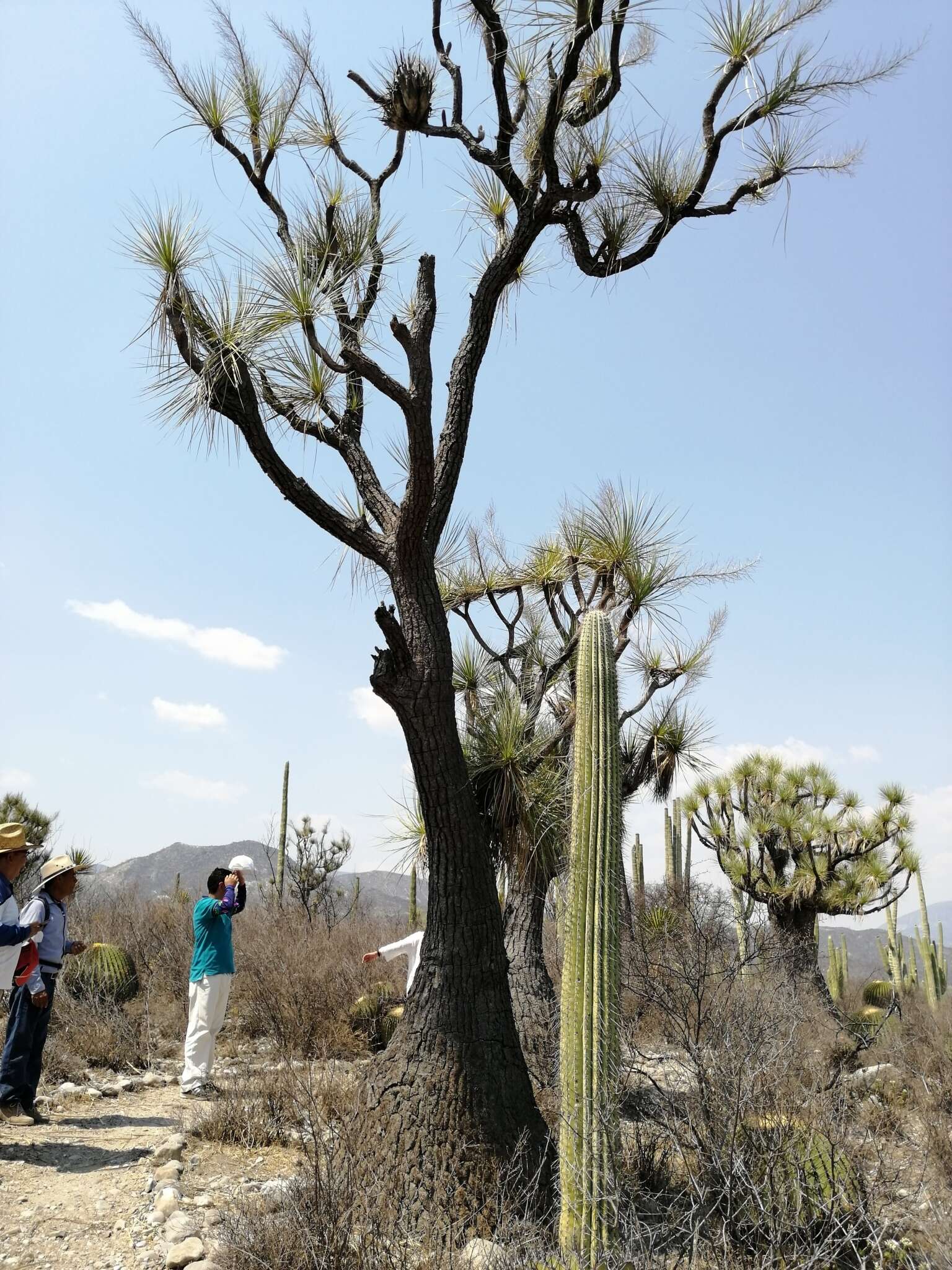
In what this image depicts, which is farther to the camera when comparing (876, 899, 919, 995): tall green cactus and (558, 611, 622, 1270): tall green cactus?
(876, 899, 919, 995): tall green cactus

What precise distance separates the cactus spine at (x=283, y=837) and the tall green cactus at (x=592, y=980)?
1214 centimetres

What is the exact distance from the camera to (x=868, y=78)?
559 cm

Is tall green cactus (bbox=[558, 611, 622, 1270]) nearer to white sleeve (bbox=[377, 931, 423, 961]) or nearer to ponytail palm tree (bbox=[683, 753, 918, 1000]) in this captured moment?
white sleeve (bbox=[377, 931, 423, 961])

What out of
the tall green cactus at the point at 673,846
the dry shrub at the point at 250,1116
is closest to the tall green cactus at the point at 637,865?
the tall green cactus at the point at 673,846

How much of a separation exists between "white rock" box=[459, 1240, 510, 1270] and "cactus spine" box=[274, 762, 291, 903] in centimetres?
1206

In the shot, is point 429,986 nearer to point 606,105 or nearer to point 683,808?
point 606,105

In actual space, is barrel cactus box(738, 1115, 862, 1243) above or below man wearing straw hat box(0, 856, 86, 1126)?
below

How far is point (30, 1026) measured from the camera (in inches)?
210

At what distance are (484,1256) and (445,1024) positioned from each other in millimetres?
1008

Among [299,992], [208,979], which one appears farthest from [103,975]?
[208,979]

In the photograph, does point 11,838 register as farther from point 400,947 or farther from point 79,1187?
point 400,947

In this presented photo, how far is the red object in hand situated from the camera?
4.99 metres

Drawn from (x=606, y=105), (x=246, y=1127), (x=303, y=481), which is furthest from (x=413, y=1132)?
(x=606, y=105)

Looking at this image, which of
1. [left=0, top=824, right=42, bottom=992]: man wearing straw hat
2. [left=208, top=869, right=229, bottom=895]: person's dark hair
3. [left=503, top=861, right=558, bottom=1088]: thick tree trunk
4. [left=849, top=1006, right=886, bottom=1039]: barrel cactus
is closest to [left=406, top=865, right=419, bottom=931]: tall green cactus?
[left=849, top=1006, right=886, bottom=1039]: barrel cactus
